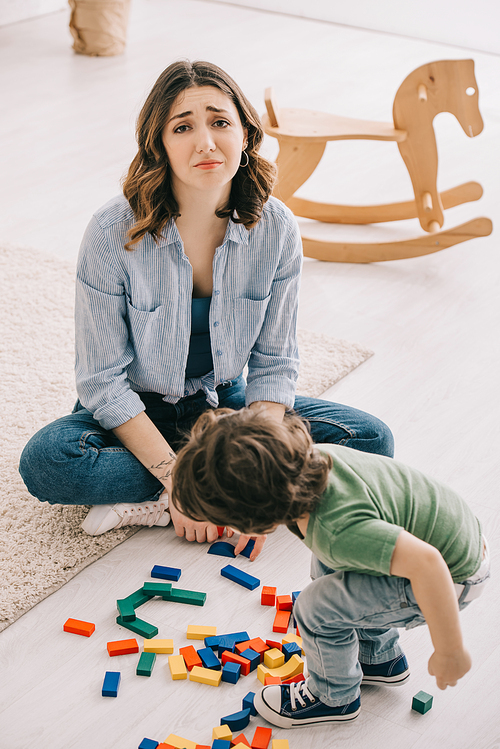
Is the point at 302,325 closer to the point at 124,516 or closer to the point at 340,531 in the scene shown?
the point at 124,516

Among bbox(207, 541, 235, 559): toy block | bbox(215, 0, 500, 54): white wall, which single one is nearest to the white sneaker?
bbox(207, 541, 235, 559): toy block

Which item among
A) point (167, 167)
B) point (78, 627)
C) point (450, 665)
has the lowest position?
point (78, 627)

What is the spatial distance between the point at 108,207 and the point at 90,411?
382 millimetres

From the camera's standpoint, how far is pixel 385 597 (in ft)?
→ 3.26

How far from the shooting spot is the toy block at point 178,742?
1.06 m

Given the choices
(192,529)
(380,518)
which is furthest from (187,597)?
(380,518)

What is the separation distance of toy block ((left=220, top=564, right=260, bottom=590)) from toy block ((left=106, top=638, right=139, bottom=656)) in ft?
0.71

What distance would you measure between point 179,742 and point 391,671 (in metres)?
0.33

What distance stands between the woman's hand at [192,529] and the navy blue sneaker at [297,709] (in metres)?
0.37

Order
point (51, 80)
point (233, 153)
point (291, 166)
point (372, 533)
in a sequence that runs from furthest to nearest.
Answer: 1. point (51, 80)
2. point (291, 166)
3. point (233, 153)
4. point (372, 533)

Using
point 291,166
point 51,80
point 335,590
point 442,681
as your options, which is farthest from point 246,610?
point 51,80

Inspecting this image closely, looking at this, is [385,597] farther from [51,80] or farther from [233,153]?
[51,80]

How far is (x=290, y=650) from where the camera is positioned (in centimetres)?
120

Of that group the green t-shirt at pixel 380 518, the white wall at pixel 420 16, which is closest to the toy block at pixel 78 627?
the green t-shirt at pixel 380 518
